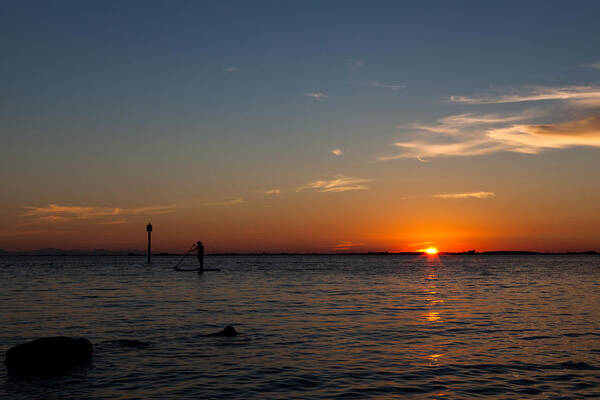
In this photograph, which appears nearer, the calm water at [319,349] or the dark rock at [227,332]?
the calm water at [319,349]

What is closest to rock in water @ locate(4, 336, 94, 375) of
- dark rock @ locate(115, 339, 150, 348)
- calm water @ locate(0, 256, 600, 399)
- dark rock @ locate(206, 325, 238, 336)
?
calm water @ locate(0, 256, 600, 399)

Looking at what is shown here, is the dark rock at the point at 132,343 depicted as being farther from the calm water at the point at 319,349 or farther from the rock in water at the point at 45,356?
the rock in water at the point at 45,356

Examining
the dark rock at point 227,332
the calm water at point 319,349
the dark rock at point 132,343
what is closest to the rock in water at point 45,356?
the calm water at point 319,349

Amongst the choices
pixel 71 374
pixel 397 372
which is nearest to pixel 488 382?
pixel 397 372

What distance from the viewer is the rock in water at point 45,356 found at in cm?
1541

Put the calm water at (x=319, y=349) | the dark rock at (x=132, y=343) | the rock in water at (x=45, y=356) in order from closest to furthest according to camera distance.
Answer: the calm water at (x=319, y=349) < the rock in water at (x=45, y=356) < the dark rock at (x=132, y=343)

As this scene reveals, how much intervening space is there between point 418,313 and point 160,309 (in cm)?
1466

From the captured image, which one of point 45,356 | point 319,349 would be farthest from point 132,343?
point 319,349

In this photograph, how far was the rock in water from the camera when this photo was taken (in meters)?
15.4

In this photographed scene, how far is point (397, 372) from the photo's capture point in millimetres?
15281

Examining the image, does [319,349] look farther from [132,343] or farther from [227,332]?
[132,343]

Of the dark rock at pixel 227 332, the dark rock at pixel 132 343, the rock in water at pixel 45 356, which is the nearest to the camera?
the rock in water at pixel 45 356

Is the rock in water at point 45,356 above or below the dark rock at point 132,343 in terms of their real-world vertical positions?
above

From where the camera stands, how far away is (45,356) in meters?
15.8
